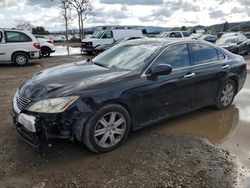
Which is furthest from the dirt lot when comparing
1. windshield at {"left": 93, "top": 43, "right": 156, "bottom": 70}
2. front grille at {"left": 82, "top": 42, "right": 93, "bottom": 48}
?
front grille at {"left": 82, "top": 42, "right": 93, "bottom": 48}

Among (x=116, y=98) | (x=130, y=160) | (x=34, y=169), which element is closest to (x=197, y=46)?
(x=116, y=98)

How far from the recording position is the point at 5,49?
43.0ft

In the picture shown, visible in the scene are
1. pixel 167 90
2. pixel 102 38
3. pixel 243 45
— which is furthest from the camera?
pixel 102 38

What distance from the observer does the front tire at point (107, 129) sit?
3.82m

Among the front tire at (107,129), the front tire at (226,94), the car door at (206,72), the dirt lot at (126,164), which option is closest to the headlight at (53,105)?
the front tire at (107,129)

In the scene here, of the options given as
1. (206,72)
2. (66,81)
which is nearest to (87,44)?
(206,72)

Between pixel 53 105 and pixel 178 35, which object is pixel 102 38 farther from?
pixel 53 105

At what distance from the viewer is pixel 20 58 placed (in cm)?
1360

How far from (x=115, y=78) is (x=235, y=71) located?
2994 millimetres

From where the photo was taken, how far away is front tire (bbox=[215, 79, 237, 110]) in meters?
5.79

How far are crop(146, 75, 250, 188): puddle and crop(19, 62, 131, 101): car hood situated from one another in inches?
51.6

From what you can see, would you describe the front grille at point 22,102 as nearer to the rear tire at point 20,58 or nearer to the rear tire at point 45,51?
the rear tire at point 20,58

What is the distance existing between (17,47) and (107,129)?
10.7 meters

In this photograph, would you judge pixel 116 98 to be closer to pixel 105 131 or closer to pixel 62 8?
pixel 105 131
